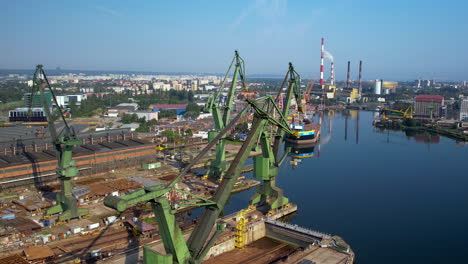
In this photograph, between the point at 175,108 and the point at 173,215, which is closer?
the point at 173,215

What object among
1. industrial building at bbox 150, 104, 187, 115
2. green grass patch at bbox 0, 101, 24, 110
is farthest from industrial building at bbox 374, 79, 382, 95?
green grass patch at bbox 0, 101, 24, 110

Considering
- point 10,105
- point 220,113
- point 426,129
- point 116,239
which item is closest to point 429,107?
point 426,129

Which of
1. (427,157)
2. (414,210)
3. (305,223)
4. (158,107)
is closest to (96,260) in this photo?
(305,223)

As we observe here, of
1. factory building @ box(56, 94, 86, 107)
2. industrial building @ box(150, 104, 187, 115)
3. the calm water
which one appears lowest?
the calm water

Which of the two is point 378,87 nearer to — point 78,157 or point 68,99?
point 68,99

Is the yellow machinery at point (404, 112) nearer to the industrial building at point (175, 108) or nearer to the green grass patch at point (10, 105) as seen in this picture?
the industrial building at point (175, 108)

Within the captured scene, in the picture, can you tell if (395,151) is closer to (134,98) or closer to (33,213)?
(33,213)

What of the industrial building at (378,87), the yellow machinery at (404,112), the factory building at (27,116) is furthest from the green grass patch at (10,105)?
the industrial building at (378,87)

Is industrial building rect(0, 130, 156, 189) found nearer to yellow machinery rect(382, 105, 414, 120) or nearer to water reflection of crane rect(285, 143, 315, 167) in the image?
water reflection of crane rect(285, 143, 315, 167)
